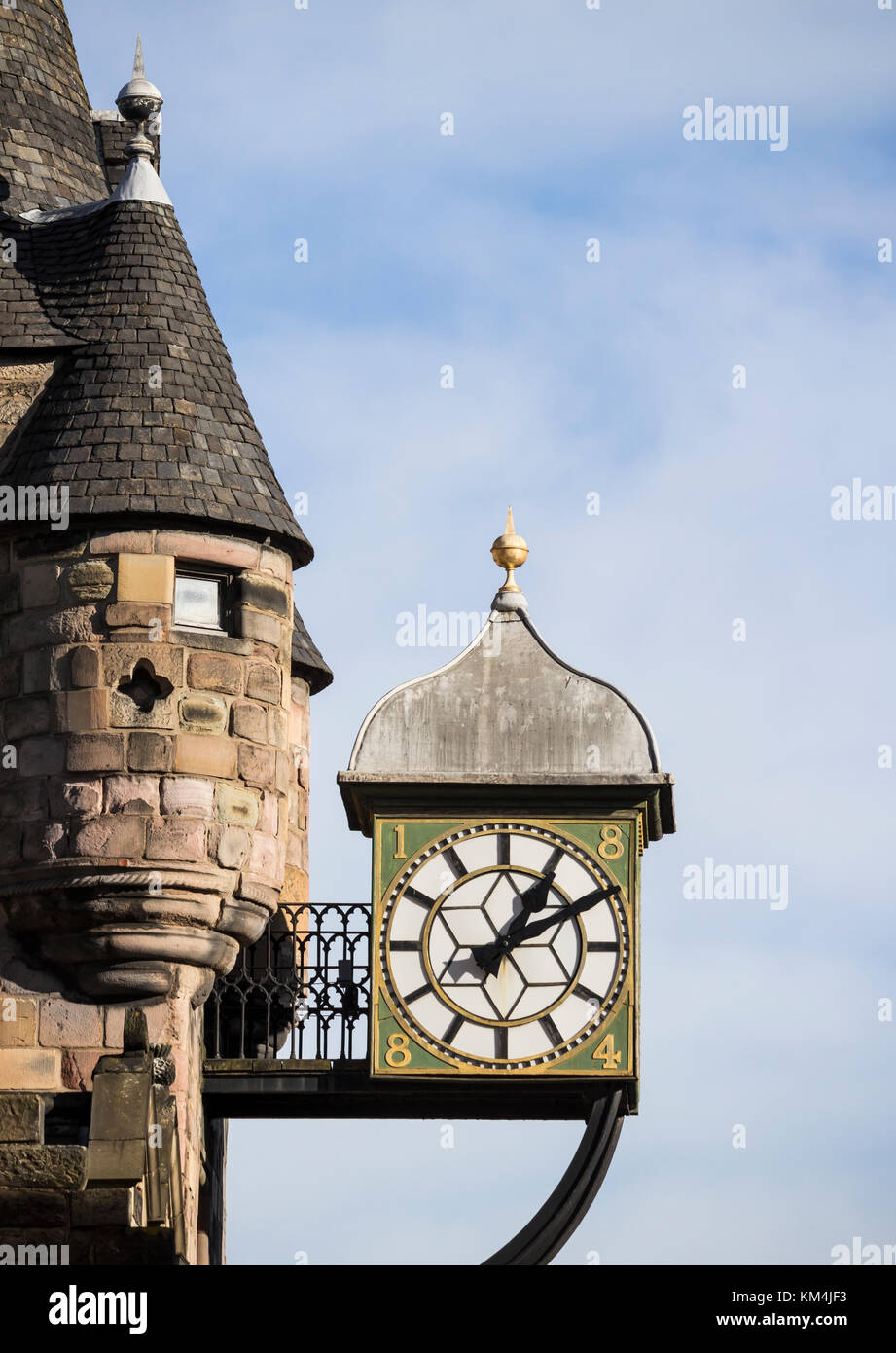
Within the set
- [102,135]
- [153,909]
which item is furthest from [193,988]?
[102,135]

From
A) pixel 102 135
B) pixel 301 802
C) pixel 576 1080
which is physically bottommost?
pixel 576 1080

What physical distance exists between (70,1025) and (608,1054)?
11.0 feet

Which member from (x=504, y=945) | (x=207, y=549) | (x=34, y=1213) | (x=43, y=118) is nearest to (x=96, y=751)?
(x=207, y=549)

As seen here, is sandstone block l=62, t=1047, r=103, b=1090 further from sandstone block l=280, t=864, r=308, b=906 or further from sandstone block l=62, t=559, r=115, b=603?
sandstone block l=280, t=864, r=308, b=906

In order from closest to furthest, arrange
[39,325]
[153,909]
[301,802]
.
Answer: [153,909]
[39,325]
[301,802]

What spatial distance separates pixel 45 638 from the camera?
20.7 metres

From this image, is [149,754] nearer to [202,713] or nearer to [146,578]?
[202,713]

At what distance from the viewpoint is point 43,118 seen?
23.9m

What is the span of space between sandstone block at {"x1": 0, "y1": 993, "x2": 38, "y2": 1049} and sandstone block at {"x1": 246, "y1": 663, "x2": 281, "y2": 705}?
2331 millimetres

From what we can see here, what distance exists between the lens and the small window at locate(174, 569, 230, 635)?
68.4 ft

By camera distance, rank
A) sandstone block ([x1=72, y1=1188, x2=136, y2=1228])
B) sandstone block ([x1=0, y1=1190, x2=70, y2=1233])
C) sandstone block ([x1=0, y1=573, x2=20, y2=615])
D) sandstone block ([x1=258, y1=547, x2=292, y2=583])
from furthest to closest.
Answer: sandstone block ([x1=258, y1=547, x2=292, y2=583]) → sandstone block ([x1=0, y1=573, x2=20, y2=615]) → sandstone block ([x1=72, y1=1188, x2=136, y2=1228]) → sandstone block ([x1=0, y1=1190, x2=70, y2=1233])

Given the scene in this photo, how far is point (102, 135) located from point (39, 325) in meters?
3.39

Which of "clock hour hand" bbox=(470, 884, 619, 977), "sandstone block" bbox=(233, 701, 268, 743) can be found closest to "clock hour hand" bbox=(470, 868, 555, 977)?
"clock hour hand" bbox=(470, 884, 619, 977)
